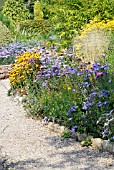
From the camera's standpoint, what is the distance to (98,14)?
436 inches

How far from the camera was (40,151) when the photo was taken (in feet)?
16.8

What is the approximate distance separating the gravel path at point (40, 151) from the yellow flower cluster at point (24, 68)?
66.1 inches

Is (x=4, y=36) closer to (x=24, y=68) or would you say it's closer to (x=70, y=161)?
(x=24, y=68)

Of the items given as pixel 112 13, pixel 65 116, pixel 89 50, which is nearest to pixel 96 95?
pixel 65 116

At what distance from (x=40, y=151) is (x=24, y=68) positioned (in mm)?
3297

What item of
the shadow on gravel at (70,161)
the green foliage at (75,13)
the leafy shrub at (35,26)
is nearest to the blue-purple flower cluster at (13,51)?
the green foliage at (75,13)

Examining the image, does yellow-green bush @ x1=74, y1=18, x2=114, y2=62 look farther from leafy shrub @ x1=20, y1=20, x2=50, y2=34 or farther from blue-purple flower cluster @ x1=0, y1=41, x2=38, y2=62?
leafy shrub @ x1=20, y1=20, x2=50, y2=34

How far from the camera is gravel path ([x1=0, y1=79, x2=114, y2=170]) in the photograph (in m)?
4.64

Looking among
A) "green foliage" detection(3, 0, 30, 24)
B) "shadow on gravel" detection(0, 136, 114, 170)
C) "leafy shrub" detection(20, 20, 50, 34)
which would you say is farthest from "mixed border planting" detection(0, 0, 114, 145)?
"green foliage" detection(3, 0, 30, 24)

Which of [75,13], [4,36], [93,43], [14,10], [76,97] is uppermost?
[75,13]

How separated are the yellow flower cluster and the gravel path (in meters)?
1.68

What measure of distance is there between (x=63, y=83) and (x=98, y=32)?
339 centimetres

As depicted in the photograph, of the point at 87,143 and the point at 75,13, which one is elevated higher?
the point at 75,13

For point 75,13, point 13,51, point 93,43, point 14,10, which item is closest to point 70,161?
point 93,43
